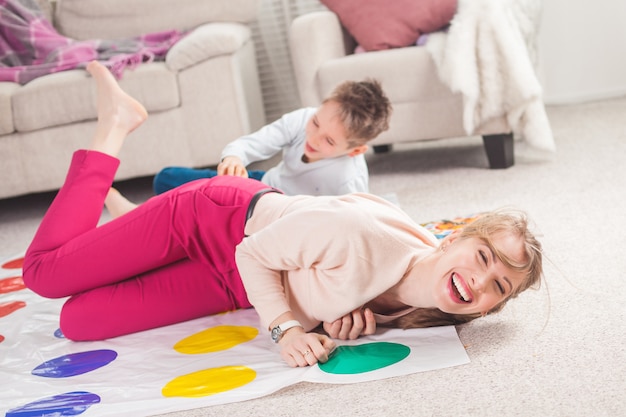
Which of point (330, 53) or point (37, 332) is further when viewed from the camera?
point (330, 53)

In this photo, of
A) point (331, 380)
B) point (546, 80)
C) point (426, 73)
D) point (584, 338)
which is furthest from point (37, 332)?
point (546, 80)

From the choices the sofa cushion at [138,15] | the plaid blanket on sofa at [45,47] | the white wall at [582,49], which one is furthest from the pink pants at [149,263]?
the white wall at [582,49]

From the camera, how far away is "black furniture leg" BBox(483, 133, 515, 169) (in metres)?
2.92

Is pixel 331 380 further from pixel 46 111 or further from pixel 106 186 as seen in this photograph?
pixel 46 111

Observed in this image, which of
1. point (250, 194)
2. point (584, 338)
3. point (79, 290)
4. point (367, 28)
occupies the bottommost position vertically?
point (584, 338)

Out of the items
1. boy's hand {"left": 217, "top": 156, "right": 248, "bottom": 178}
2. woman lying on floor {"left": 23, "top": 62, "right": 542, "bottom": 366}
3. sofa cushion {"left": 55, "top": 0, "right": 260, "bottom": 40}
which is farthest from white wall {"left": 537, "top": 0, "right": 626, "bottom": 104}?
woman lying on floor {"left": 23, "top": 62, "right": 542, "bottom": 366}

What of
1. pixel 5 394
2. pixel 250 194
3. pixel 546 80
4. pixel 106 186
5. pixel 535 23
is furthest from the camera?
pixel 546 80

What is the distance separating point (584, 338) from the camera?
1.40 m

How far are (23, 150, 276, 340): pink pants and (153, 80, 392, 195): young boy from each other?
42cm

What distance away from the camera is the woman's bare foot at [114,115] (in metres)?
1.93

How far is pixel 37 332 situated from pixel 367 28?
1.89 m

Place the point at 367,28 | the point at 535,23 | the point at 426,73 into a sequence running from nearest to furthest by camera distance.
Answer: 1. the point at 426,73
2. the point at 367,28
3. the point at 535,23

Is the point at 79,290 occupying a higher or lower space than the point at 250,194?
lower

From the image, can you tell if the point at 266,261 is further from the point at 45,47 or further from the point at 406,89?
the point at 45,47
